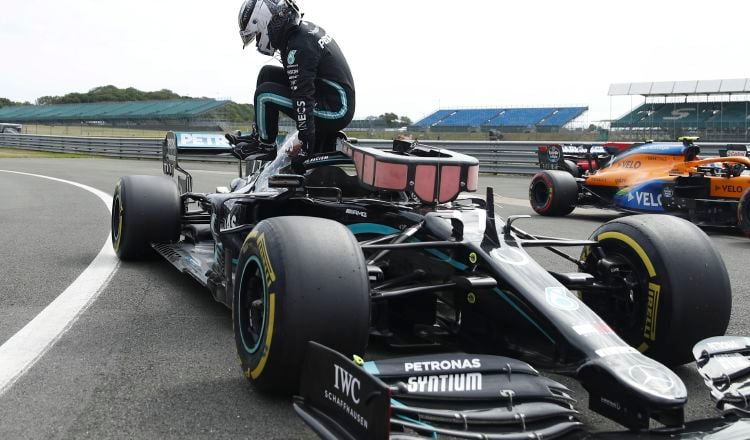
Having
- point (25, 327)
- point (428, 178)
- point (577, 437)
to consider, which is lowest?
point (25, 327)

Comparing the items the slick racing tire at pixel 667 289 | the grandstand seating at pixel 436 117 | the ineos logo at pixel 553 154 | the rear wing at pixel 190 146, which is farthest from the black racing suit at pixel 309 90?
the grandstand seating at pixel 436 117

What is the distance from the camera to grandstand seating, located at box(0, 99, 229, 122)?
229 feet

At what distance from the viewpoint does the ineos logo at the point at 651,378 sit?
245cm

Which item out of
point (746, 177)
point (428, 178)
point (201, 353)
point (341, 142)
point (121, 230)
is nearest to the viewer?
point (201, 353)

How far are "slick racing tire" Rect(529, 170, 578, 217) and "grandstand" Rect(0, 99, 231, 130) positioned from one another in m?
33.8

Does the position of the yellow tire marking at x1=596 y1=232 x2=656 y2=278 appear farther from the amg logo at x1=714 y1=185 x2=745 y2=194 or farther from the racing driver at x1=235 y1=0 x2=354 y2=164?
the amg logo at x1=714 y1=185 x2=745 y2=194

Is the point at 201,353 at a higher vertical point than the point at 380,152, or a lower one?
lower

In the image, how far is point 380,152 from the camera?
4312 mm

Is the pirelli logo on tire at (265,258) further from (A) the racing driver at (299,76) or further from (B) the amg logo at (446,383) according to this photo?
(A) the racing driver at (299,76)

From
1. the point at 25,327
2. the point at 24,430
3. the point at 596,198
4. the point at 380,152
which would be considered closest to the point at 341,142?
the point at 380,152

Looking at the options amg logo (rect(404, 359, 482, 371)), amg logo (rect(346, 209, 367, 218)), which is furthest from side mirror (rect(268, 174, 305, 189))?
amg logo (rect(404, 359, 482, 371))

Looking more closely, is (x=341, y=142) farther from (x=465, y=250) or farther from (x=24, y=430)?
(x=24, y=430)

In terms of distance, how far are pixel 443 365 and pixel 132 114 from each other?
8083cm

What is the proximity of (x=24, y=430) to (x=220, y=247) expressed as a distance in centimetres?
204
